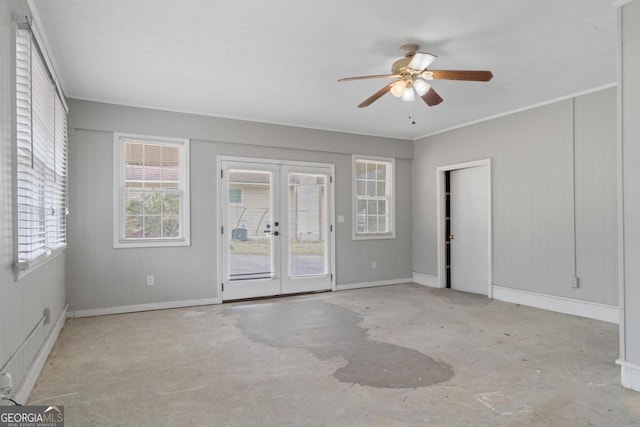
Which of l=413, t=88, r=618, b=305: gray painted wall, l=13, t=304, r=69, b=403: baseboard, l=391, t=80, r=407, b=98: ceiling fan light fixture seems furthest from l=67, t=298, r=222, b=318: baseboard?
l=413, t=88, r=618, b=305: gray painted wall

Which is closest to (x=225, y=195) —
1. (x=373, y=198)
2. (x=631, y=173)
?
(x=373, y=198)

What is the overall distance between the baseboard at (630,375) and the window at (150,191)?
15.5ft

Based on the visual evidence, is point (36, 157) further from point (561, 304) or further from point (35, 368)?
point (561, 304)

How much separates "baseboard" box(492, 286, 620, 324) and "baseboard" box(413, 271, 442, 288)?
3.54 ft

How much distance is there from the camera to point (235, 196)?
548 centimetres

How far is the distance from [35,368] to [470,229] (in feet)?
18.3

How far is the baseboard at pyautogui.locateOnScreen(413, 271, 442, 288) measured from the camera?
646 cm

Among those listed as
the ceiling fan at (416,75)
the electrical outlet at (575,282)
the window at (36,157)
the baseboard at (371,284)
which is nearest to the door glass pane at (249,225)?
the baseboard at (371,284)

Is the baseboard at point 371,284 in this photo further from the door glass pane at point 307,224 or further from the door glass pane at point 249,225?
the door glass pane at point 249,225

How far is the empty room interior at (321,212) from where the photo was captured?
101 inches

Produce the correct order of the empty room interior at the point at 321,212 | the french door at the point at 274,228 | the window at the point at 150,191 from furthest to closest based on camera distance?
the french door at the point at 274,228, the window at the point at 150,191, the empty room interior at the point at 321,212

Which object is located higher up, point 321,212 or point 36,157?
point 36,157

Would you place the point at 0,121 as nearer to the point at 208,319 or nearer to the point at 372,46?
the point at 372,46

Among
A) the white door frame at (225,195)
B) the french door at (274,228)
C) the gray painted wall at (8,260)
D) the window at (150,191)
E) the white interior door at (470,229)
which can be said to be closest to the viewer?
the gray painted wall at (8,260)
